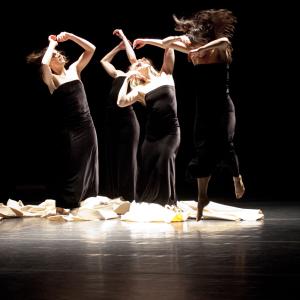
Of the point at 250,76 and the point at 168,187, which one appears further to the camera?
the point at 250,76

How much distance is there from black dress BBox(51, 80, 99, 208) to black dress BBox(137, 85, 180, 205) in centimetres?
61

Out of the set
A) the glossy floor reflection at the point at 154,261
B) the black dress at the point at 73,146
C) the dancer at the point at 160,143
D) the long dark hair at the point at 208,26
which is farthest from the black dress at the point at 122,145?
the long dark hair at the point at 208,26

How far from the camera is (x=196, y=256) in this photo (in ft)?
9.24

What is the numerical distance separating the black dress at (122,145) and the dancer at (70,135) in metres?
0.38

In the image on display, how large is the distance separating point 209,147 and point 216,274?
66.6 inches

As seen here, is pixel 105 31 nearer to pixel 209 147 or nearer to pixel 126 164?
pixel 126 164

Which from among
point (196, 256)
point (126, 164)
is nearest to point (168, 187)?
point (126, 164)

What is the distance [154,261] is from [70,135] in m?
2.66

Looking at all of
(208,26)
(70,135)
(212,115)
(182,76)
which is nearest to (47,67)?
(70,135)

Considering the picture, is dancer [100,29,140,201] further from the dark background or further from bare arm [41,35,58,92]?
the dark background

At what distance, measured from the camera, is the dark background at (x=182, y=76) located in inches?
259

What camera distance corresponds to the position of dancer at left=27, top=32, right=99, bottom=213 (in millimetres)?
5164

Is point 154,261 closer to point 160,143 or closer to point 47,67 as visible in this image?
point 160,143

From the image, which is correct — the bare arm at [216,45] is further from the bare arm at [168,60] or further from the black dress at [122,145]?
the black dress at [122,145]
